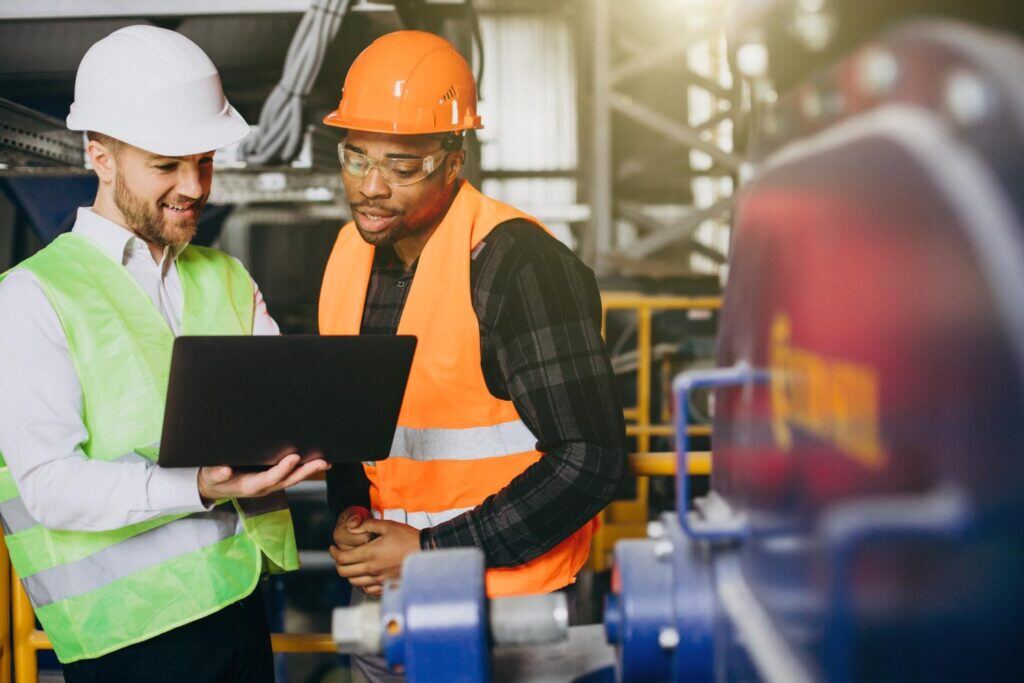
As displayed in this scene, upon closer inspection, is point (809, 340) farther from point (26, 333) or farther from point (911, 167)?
point (26, 333)

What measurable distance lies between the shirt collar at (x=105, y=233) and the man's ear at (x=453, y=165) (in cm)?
68

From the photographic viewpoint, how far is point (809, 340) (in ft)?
2.35

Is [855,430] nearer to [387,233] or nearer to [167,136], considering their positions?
[387,233]

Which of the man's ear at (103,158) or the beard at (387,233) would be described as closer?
the man's ear at (103,158)

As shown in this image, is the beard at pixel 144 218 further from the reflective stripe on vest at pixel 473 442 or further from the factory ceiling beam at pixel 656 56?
the factory ceiling beam at pixel 656 56

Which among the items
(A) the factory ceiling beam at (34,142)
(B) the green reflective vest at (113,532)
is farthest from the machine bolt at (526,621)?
(A) the factory ceiling beam at (34,142)

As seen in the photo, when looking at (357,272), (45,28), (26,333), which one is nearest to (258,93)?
(45,28)

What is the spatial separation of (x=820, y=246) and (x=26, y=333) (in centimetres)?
144

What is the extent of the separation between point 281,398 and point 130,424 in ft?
1.23

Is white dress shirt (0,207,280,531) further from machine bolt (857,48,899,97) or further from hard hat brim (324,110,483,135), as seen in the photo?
machine bolt (857,48,899,97)

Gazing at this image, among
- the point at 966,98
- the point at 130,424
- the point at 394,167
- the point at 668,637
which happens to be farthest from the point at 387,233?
the point at 966,98

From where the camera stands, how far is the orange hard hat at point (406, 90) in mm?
1937

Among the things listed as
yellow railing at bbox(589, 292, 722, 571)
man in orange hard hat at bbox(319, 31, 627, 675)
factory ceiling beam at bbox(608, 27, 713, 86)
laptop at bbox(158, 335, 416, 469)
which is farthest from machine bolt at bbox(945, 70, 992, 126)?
factory ceiling beam at bbox(608, 27, 713, 86)

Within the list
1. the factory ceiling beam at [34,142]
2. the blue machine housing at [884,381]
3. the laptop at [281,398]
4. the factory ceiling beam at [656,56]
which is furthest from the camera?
the factory ceiling beam at [656,56]
